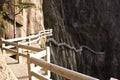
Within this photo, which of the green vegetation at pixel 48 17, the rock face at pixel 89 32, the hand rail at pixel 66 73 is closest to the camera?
the hand rail at pixel 66 73

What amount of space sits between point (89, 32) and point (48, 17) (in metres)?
10.5

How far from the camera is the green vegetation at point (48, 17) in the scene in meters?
33.9

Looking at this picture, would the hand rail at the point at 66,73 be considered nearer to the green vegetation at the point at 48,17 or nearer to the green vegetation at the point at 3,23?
the green vegetation at the point at 3,23

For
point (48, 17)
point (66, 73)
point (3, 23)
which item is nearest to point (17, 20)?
point (3, 23)

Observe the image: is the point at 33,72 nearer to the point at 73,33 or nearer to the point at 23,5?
the point at 23,5

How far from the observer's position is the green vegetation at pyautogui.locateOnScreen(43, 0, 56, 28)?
3392 cm

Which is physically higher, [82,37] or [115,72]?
[82,37]

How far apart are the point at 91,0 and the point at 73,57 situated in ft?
37.4

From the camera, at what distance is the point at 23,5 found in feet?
69.6

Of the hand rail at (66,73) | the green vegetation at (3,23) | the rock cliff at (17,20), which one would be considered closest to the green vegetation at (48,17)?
the rock cliff at (17,20)

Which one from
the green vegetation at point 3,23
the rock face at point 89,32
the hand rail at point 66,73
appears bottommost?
the rock face at point 89,32

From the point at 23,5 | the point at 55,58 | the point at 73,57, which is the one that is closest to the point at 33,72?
the point at 23,5

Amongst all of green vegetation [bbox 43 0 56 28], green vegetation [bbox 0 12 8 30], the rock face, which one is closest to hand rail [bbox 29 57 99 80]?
green vegetation [bbox 0 12 8 30]

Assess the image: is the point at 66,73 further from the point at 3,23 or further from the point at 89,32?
the point at 89,32
